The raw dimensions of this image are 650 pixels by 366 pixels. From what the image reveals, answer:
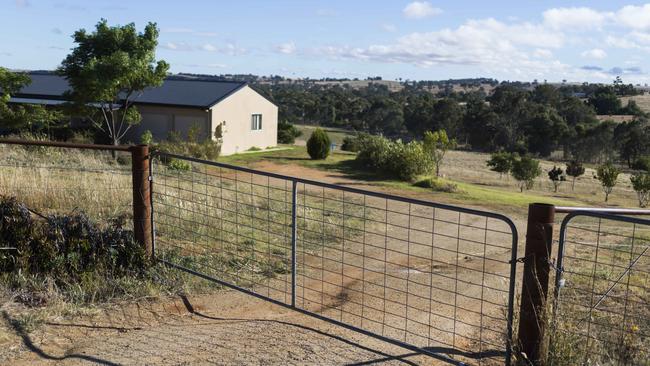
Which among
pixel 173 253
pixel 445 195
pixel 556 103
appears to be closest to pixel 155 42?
pixel 445 195

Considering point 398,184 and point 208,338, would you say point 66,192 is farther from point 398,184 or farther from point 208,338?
point 398,184

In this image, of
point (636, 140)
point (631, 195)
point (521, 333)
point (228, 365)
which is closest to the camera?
point (521, 333)

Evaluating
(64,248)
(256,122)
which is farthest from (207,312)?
(256,122)

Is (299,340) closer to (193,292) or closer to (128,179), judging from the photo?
(193,292)

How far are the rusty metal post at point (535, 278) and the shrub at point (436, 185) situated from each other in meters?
15.9

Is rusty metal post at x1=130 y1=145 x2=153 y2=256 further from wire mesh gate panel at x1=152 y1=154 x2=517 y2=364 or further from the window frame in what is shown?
the window frame

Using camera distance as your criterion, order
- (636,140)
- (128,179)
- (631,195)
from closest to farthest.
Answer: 1. (128,179)
2. (631,195)
3. (636,140)

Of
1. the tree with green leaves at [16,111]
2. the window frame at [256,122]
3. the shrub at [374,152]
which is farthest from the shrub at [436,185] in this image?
the window frame at [256,122]

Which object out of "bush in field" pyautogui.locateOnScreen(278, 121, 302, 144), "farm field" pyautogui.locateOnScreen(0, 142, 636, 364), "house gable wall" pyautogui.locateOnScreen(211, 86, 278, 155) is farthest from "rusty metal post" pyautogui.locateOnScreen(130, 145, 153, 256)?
"bush in field" pyautogui.locateOnScreen(278, 121, 302, 144)

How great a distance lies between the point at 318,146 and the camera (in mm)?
29641

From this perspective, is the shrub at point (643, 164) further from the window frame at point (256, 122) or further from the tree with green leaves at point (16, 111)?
the tree with green leaves at point (16, 111)

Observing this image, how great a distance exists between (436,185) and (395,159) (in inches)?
117

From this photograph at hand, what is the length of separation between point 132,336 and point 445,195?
14.6m

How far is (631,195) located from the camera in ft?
122
